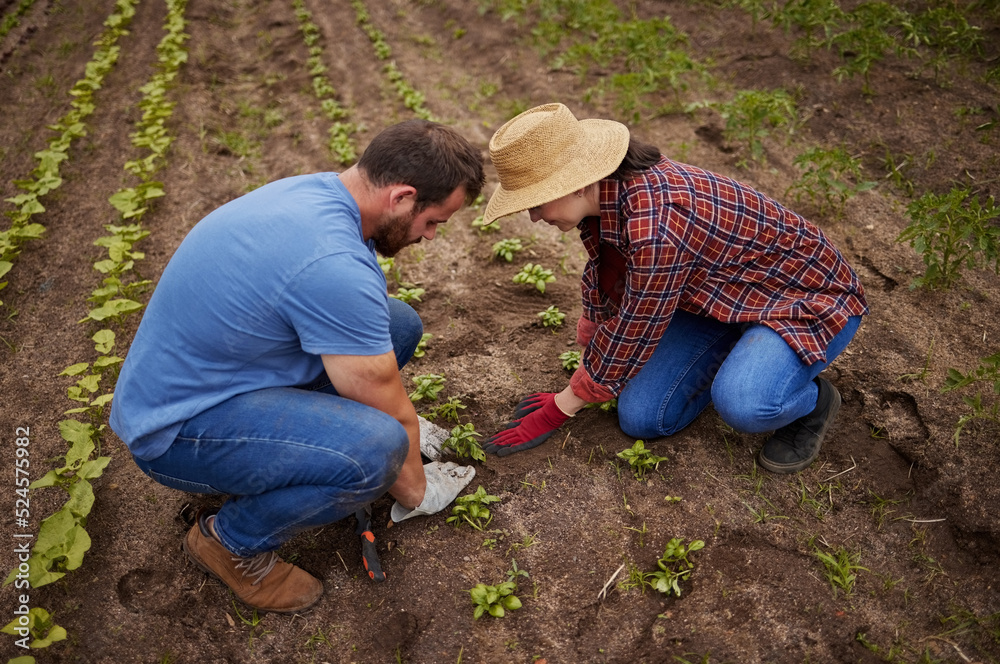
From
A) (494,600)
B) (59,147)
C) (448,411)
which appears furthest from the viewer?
(59,147)

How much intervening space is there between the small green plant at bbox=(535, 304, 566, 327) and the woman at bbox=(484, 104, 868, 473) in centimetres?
69

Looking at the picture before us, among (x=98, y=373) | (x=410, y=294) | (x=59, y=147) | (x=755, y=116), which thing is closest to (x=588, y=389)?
(x=410, y=294)

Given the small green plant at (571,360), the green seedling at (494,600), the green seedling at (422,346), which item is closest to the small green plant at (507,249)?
the green seedling at (422,346)

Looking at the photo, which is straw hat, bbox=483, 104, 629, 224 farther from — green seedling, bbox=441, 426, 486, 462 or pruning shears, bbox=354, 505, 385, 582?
pruning shears, bbox=354, 505, 385, 582

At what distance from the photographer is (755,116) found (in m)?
4.02

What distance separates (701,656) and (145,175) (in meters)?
4.29

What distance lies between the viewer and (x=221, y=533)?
2105 millimetres

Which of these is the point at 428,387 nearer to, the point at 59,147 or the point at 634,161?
the point at 634,161

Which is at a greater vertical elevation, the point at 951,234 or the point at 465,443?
the point at 951,234

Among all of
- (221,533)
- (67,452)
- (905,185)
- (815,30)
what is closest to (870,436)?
(905,185)

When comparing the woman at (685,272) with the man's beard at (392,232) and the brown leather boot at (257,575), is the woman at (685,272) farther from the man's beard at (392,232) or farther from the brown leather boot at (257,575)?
the brown leather boot at (257,575)

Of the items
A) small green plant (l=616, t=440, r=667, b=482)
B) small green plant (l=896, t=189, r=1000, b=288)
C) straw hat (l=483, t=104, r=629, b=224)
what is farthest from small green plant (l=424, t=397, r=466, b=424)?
small green plant (l=896, t=189, r=1000, b=288)

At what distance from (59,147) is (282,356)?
3789 millimetres

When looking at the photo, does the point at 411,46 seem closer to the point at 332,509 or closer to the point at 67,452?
the point at 67,452
